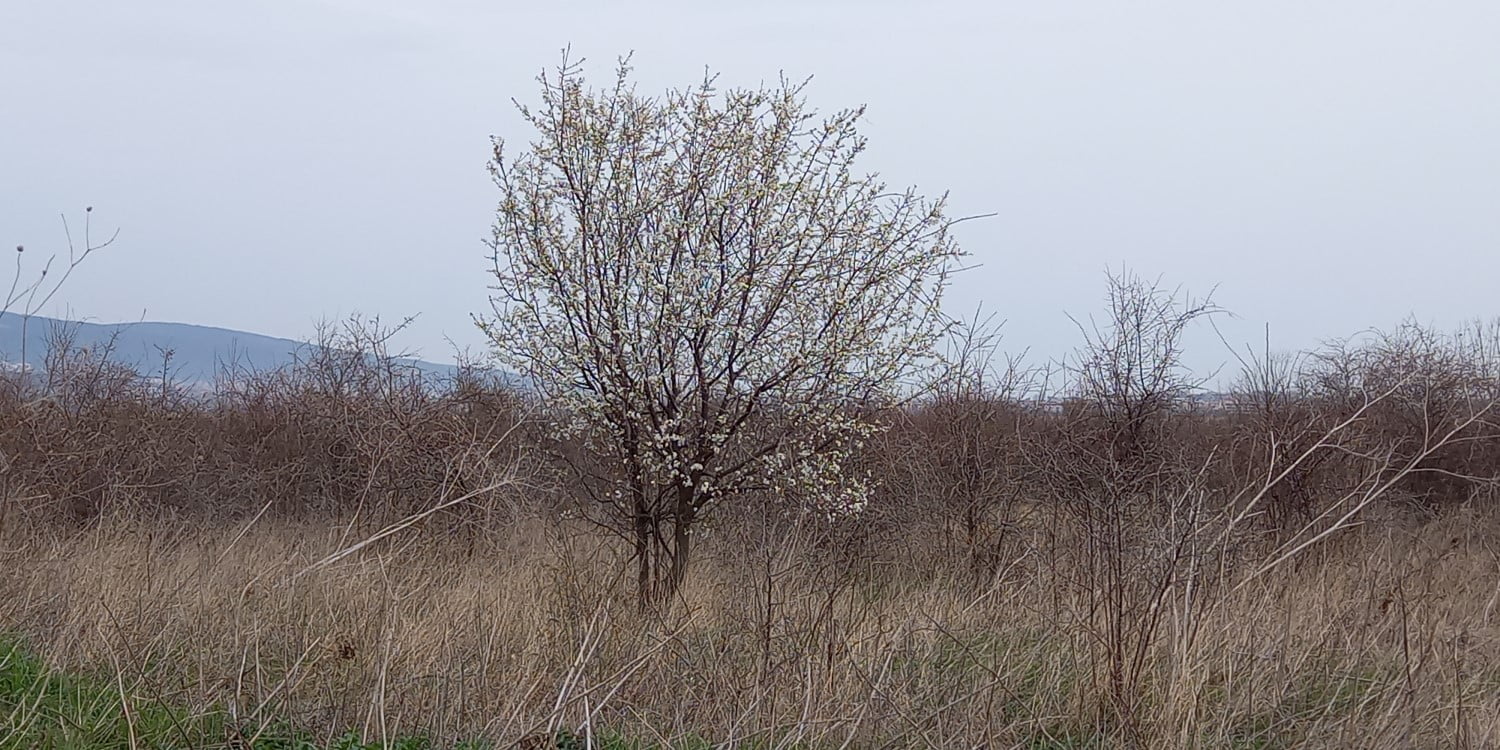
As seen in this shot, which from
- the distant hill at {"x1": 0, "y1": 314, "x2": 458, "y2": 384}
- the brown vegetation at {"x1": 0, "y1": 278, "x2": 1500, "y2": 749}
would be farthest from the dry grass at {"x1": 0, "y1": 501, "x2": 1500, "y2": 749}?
the distant hill at {"x1": 0, "y1": 314, "x2": 458, "y2": 384}

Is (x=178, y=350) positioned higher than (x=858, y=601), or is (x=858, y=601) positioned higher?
(x=178, y=350)

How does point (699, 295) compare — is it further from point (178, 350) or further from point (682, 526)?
point (178, 350)

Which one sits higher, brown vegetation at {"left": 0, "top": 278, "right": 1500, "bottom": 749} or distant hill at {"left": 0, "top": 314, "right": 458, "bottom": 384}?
distant hill at {"left": 0, "top": 314, "right": 458, "bottom": 384}

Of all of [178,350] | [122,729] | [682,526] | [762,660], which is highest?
[178,350]

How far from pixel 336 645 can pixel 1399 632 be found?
5.61 meters

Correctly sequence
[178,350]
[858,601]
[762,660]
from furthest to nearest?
[178,350] → [858,601] → [762,660]

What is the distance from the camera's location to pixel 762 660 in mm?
5164

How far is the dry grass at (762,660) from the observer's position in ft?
14.8

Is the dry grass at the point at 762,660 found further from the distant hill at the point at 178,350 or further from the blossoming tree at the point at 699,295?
the distant hill at the point at 178,350

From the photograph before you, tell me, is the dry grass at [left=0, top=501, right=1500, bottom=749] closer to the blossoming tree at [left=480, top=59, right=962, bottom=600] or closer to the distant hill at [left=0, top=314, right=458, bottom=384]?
the blossoming tree at [left=480, top=59, right=962, bottom=600]

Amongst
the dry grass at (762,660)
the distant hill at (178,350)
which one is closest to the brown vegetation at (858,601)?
the dry grass at (762,660)

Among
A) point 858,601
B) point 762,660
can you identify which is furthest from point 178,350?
point 762,660

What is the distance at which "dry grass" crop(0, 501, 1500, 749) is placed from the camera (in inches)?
→ 177

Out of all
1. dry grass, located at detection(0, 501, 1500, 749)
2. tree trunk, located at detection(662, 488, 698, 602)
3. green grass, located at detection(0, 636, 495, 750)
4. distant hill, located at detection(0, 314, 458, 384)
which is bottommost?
green grass, located at detection(0, 636, 495, 750)
